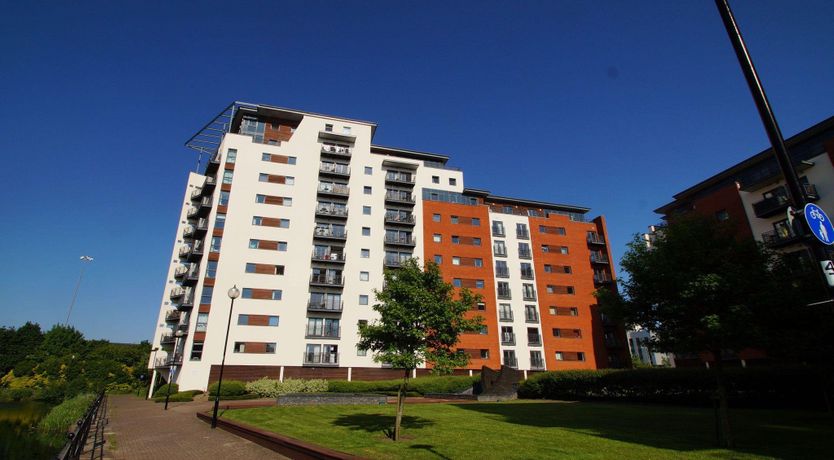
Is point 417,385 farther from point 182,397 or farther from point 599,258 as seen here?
point 599,258

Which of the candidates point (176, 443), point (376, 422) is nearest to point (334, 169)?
point (376, 422)

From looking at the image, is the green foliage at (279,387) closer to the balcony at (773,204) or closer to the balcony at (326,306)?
the balcony at (326,306)

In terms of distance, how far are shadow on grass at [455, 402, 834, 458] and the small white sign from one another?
791cm

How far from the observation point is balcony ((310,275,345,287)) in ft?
141

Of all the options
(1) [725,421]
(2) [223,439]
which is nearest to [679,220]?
(1) [725,421]

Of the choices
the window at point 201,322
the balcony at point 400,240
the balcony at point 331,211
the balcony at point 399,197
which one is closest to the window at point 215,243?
the window at point 201,322

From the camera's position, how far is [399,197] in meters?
50.4

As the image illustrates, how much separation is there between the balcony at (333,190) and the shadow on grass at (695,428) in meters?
33.0

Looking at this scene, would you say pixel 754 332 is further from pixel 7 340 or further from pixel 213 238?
pixel 7 340

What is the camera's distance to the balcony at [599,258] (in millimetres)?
55156

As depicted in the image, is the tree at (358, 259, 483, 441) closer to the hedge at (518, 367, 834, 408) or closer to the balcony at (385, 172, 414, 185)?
the hedge at (518, 367, 834, 408)

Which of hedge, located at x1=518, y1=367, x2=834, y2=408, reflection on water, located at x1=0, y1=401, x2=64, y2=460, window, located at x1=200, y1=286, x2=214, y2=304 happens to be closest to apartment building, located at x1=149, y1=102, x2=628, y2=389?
window, located at x1=200, y1=286, x2=214, y2=304

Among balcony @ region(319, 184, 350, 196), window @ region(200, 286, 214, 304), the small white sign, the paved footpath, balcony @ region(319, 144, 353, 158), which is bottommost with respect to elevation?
the paved footpath

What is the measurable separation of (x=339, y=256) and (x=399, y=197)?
1102cm
